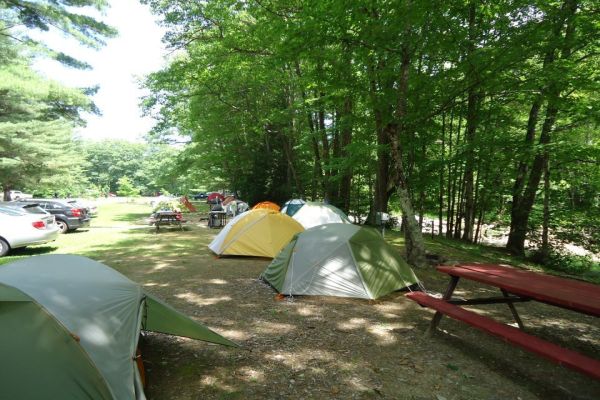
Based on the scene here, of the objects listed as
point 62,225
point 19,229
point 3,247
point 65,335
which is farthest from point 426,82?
point 62,225

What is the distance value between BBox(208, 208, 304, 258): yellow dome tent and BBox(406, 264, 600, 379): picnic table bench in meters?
5.21

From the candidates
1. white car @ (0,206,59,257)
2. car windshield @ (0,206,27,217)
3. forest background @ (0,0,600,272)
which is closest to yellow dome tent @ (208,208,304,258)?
forest background @ (0,0,600,272)

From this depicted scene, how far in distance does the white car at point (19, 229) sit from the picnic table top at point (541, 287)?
1007 centimetres

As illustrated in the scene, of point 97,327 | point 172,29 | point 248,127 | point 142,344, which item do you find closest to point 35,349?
point 97,327

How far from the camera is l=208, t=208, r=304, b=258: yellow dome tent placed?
9.48m

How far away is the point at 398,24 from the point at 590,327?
581 centimetres

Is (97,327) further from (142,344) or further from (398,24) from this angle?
(398,24)

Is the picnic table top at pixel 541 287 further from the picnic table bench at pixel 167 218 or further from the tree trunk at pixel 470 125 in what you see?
the picnic table bench at pixel 167 218

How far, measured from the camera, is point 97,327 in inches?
113

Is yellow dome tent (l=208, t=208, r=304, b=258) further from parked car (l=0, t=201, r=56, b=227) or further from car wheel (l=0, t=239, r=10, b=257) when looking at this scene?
car wheel (l=0, t=239, r=10, b=257)

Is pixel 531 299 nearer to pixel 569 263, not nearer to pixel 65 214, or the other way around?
pixel 569 263

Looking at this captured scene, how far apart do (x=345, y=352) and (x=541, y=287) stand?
7.29 feet

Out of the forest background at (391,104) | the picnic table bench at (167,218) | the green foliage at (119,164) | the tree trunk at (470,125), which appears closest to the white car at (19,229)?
the picnic table bench at (167,218)

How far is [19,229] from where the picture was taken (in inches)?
367
